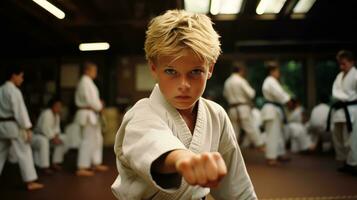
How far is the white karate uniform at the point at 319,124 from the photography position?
5687 millimetres

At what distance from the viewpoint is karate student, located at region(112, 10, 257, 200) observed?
2.58 feet

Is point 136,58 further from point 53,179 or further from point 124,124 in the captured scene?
point 124,124

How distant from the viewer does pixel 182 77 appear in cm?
85

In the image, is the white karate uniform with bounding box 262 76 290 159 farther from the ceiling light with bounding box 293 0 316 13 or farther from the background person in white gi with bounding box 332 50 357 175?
the ceiling light with bounding box 293 0 316 13

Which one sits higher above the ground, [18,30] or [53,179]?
[18,30]

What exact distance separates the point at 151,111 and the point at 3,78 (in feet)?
10.6

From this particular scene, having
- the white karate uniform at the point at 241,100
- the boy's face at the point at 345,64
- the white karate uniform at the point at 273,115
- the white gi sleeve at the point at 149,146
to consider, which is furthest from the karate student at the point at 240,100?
the white gi sleeve at the point at 149,146

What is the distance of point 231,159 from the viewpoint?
3.64 ft

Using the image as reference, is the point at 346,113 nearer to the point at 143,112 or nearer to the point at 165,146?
the point at 143,112

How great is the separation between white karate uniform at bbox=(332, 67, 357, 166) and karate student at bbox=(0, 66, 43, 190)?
3535 mm

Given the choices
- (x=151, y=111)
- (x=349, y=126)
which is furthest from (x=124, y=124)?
(x=349, y=126)

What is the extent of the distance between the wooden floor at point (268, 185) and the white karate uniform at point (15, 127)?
32 centimetres

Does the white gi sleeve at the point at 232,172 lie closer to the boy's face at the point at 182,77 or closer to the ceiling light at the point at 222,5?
the boy's face at the point at 182,77

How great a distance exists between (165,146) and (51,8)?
132 centimetres
